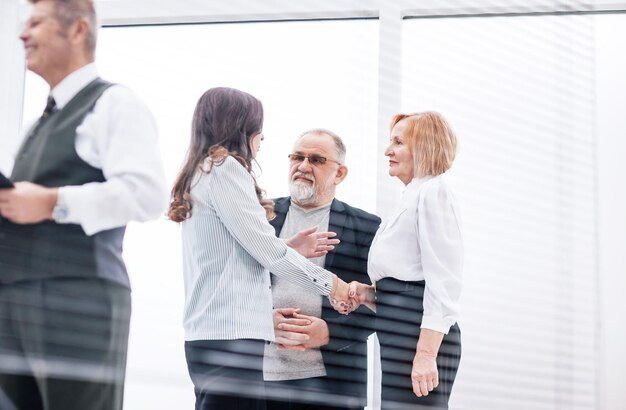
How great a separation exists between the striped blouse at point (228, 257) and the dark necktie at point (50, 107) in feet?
1.12

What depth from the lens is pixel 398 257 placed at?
5.44ft

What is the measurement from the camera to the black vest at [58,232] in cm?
131

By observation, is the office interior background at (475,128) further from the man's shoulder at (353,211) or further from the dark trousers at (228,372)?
the dark trousers at (228,372)

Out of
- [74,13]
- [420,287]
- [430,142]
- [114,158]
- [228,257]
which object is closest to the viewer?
[114,158]

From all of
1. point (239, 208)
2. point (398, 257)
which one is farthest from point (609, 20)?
point (239, 208)

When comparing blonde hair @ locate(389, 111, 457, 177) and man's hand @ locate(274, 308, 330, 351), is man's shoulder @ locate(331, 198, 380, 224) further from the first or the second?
man's hand @ locate(274, 308, 330, 351)

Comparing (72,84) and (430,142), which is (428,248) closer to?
(430,142)

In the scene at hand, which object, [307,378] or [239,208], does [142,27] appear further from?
[307,378]

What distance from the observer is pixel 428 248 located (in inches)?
63.7

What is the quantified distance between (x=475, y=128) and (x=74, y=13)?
1.09 m

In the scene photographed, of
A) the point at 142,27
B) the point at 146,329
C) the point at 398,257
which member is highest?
the point at 142,27

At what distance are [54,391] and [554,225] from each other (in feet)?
4.35

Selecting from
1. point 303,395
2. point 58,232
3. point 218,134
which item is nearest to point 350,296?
point 303,395

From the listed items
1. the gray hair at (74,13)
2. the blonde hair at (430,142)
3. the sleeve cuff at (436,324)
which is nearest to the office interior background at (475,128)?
the blonde hair at (430,142)
